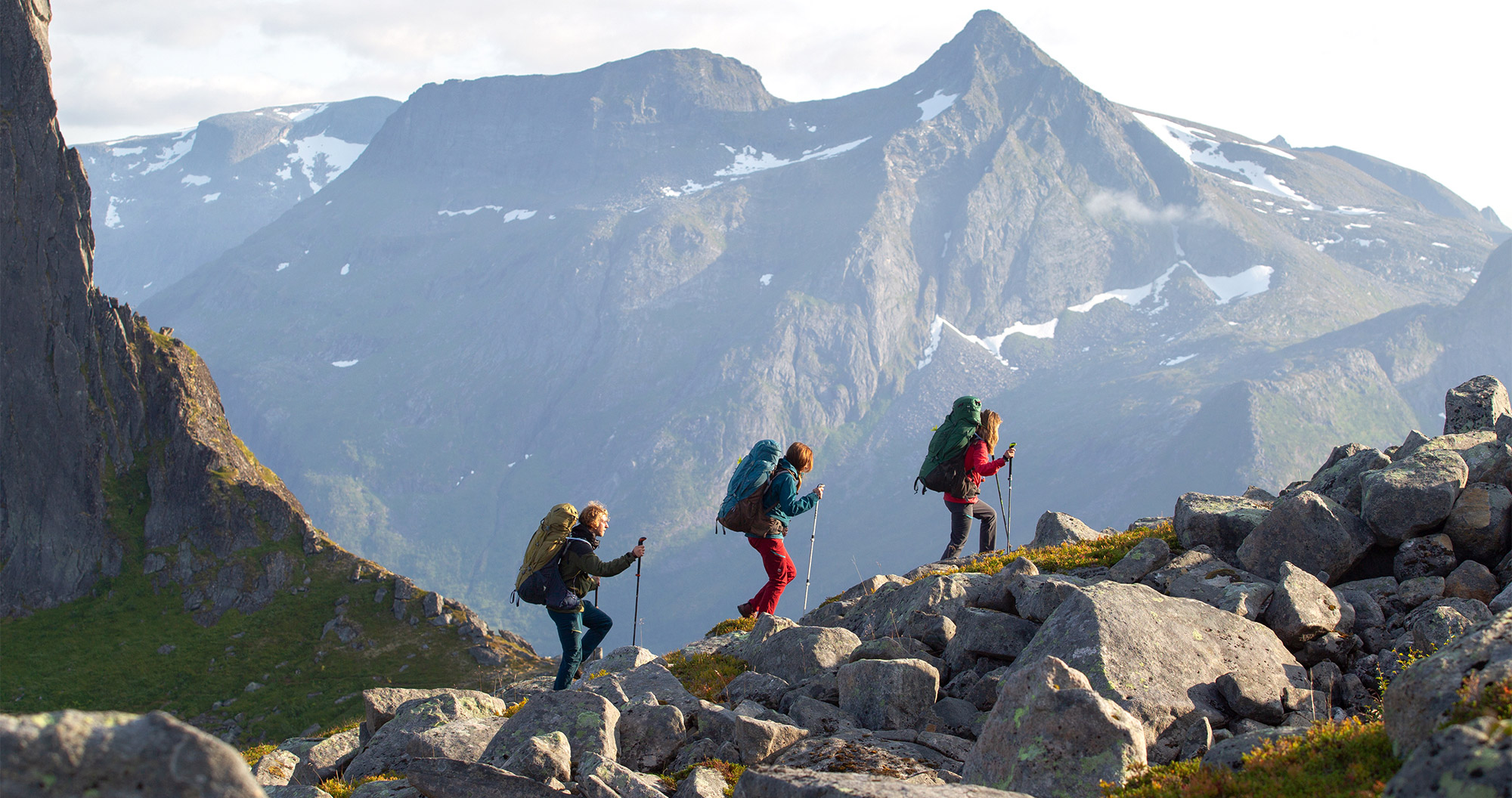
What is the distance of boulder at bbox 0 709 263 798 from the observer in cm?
511

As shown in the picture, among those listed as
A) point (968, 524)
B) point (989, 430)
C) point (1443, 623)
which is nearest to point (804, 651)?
point (1443, 623)

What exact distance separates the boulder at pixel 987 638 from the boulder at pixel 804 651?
72.6 inches

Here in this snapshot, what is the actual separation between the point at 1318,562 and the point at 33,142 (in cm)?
16361

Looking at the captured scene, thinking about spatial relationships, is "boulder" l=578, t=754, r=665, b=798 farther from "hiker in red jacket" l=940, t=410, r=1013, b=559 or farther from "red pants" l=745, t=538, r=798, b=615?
"hiker in red jacket" l=940, t=410, r=1013, b=559

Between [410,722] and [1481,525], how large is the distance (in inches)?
710

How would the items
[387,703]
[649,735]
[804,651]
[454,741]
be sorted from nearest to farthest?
1. [649,735]
2. [454,741]
3. [804,651]
4. [387,703]

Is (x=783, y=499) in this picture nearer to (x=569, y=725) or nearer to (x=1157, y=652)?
(x=569, y=725)

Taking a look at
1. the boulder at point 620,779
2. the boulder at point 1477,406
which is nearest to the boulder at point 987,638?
the boulder at point 620,779

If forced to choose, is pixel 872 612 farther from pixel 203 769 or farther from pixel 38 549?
pixel 38 549

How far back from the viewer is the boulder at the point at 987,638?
1405cm

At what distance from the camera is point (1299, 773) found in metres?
7.92

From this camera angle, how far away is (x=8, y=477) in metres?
126

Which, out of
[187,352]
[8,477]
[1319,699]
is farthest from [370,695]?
[187,352]

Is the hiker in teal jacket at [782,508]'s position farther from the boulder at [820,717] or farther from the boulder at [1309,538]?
the boulder at [1309,538]
